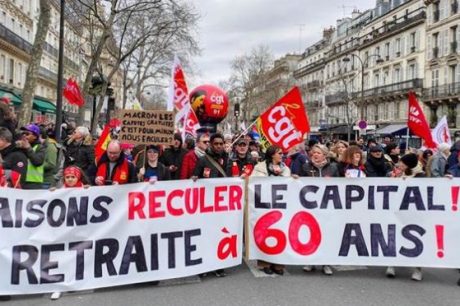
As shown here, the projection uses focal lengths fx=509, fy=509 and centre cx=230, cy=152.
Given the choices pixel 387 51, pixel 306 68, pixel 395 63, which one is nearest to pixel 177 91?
pixel 395 63

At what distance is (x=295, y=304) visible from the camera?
497cm

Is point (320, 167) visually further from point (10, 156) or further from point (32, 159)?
point (10, 156)

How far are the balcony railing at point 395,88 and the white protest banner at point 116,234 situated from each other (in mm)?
46845

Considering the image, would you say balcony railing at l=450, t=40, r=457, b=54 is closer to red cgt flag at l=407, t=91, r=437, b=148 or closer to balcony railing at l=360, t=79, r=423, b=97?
balcony railing at l=360, t=79, r=423, b=97

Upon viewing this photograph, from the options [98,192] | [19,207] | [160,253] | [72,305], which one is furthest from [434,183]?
[19,207]

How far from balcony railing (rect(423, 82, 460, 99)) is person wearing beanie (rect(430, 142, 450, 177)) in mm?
36670

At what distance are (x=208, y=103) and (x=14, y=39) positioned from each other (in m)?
24.5

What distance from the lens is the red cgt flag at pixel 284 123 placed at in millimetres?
7684

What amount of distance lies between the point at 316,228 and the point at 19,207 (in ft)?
11.0

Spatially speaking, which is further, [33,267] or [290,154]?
[290,154]

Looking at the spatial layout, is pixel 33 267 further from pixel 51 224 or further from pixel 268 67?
pixel 268 67

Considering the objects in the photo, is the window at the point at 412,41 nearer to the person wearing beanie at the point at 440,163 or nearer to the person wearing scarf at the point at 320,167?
the person wearing beanie at the point at 440,163

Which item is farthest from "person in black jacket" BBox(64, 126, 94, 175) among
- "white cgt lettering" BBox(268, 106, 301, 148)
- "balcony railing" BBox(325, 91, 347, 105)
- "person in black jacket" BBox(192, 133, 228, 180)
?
"balcony railing" BBox(325, 91, 347, 105)

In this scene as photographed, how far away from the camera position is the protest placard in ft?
23.4
